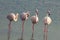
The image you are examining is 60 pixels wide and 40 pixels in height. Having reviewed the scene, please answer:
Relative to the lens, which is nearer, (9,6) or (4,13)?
(4,13)

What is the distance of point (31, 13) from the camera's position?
17.0 m

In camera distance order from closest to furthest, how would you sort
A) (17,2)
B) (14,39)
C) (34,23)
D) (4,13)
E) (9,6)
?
1. (14,39)
2. (34,23)
3. (4,13)
4. (9,6)
5. (17,2)

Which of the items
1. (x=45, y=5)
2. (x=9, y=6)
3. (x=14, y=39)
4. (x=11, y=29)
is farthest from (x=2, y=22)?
(x=45, y=5)

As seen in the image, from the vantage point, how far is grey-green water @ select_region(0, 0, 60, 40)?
1375 cm

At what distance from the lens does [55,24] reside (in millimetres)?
15148

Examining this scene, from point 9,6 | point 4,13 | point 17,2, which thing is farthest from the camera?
point 17,2

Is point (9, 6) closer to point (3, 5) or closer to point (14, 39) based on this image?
point (3, 5)

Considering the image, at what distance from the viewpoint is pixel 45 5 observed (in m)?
19.7

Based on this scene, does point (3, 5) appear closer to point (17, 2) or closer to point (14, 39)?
point (17, 2)

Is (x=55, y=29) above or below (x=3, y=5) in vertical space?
below

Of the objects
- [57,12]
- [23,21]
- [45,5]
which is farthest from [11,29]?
[45,5]

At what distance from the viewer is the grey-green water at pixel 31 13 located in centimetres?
1375

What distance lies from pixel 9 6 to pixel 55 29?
16.4ft

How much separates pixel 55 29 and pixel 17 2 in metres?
6.06
